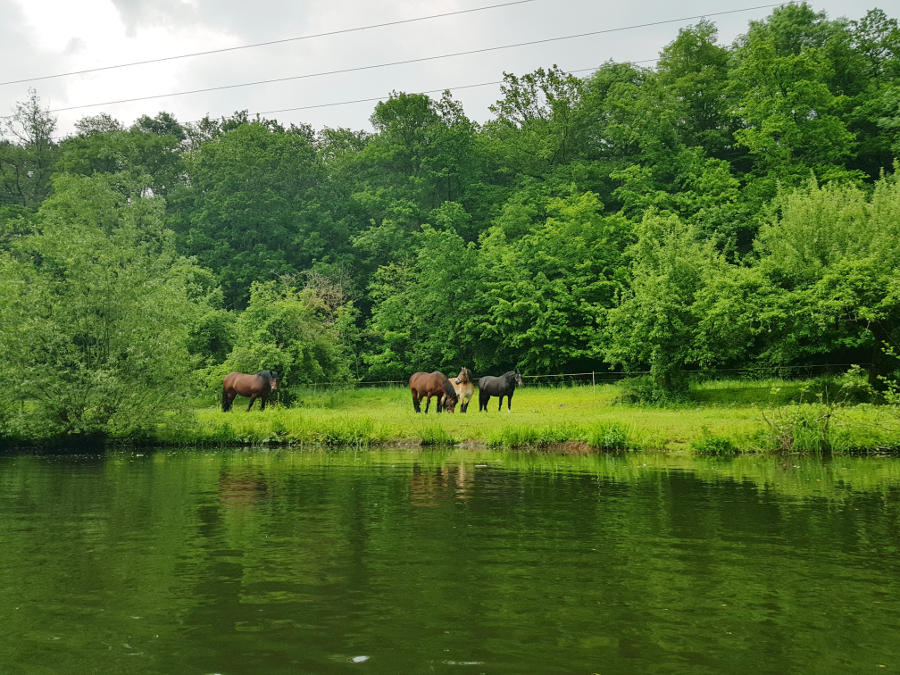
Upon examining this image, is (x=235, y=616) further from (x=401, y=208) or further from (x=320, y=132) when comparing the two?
(x=320, y=132)

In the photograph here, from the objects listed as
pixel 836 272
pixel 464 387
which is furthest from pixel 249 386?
pixel 836 272

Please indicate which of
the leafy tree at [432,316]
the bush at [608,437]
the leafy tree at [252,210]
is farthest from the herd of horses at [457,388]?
the leafy tree at [252,210]

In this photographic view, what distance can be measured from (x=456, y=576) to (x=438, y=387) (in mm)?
26332

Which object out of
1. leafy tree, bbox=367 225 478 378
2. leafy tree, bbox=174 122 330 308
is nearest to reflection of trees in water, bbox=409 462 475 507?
leafy tree, bbox=367 225 478 378

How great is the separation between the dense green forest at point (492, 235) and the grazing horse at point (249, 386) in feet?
10.1

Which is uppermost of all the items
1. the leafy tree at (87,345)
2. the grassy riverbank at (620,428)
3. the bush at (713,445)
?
the leafy tree at (87,345)

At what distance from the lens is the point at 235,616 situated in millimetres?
7051

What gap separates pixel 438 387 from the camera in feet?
114

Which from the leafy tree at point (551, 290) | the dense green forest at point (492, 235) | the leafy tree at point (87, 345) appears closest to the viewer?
the leafy tree at point (87, 345)

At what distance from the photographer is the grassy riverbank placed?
70.9 ft

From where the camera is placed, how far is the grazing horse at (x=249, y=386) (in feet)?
121

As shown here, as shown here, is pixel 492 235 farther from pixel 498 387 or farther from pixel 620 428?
pixel 620 428

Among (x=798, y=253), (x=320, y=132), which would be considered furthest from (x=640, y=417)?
(x=320, y=132)

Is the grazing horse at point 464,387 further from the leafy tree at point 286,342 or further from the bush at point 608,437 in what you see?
the leafy tree at point 286,342
